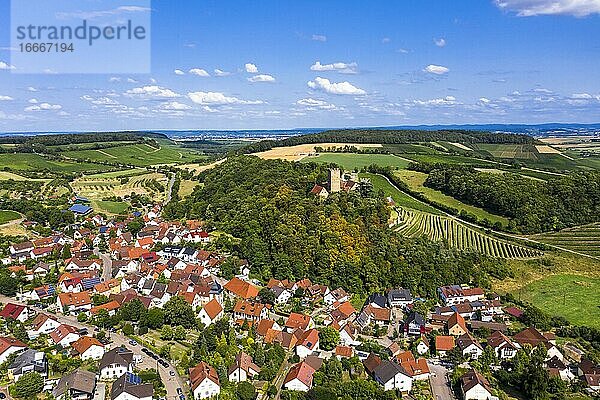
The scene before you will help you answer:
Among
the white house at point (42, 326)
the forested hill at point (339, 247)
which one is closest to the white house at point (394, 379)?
the forested hill at point (339, 247)

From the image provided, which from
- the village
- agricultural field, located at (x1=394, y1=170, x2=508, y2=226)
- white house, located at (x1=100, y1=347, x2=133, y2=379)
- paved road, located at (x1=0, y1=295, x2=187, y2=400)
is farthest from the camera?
agricultural field, located at (x1=394, y1=170, x2=508, y2=226)

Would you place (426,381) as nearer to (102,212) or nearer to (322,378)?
(322,378)

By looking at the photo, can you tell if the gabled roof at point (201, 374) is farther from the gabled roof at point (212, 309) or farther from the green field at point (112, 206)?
the green field at point (112, 206)

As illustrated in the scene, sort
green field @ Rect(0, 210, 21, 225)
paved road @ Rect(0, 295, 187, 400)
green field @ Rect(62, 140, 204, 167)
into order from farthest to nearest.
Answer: green field @ Rect(62, 140, 204, 167), green field @ Rect(0, 210, 21, 225), paved road @ Rect(0, 295, 187, 400)

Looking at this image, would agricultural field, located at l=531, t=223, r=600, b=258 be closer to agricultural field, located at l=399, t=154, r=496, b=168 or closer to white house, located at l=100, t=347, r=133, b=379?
agricultural field, located at l=399, t=154, r=496, b=168

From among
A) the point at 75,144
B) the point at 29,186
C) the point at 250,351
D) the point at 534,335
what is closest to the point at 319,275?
the point at 250,351

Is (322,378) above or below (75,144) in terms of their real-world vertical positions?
below

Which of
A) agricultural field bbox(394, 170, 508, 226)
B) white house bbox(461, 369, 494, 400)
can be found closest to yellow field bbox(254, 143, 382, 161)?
agricultural field bbox(394, 170, 508, 226)
